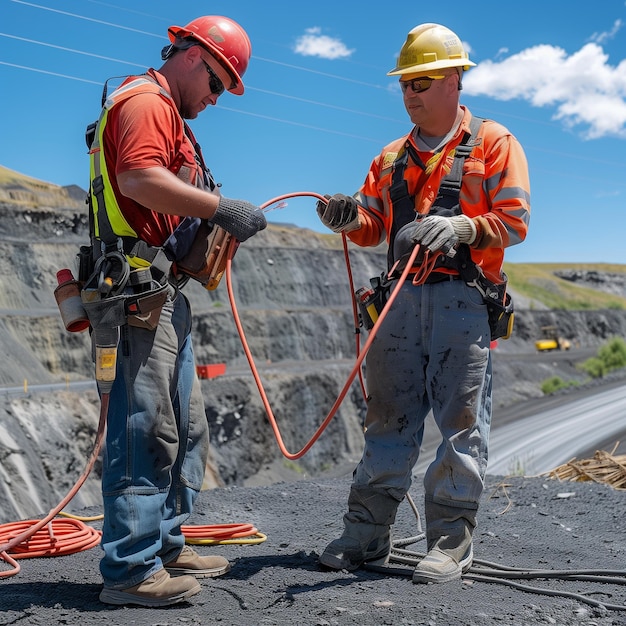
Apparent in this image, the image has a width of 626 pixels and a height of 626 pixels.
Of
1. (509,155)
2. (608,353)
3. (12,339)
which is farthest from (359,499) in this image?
(608,353)

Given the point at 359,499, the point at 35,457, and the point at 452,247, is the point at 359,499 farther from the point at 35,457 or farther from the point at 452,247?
the point at 35,457

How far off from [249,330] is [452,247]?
31615 millimetres

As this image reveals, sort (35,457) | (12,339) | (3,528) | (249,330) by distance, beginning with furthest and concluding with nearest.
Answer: (249,330) < (12,339) < (35,457) < (3,528)

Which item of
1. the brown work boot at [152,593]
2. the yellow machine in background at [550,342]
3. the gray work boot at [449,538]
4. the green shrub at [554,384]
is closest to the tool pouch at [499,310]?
the gray work boot at [449,538]

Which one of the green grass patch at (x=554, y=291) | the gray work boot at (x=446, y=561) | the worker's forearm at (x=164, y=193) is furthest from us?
the green grass patch at (x=554, y=291)

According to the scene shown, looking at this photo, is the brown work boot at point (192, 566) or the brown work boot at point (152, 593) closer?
the brown work boot at point (152, 593)

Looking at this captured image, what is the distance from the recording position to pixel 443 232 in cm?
401

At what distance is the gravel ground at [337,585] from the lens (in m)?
3.71

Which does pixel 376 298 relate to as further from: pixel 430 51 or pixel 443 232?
pixel 430 51

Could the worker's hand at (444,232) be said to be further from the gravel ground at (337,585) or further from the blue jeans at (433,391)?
the gravel ground at (337,585)

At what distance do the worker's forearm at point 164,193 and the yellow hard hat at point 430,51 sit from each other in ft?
4.81

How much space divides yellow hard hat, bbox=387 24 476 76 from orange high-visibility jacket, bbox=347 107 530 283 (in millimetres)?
354

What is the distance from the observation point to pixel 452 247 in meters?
4.11

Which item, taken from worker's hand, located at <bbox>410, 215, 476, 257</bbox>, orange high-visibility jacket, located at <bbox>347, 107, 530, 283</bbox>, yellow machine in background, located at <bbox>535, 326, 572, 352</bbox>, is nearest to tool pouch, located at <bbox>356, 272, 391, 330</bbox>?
orange high-visibility jacket, located at <bbox>347, 107, 530, 283</bbox>
